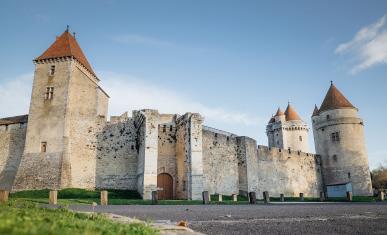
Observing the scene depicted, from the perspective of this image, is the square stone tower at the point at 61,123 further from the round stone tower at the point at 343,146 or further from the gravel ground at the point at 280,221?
the round stone tower at the point at 343,146

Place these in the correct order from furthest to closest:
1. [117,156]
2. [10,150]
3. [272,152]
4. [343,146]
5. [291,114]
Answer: [291,114] < [343,146] < [272,152] < [10,150] < [117,156]

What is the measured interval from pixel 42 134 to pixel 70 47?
872 cm

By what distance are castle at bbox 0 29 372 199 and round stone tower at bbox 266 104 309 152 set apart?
27449 millimetres

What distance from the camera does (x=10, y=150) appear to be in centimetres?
2717

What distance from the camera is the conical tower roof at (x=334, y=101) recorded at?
1626 inches

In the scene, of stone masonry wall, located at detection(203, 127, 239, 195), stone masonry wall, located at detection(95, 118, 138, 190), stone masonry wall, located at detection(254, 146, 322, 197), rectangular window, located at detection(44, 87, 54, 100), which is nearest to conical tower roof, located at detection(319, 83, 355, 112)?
stone masonry wall, located at detection(254, 146, 322, 197)

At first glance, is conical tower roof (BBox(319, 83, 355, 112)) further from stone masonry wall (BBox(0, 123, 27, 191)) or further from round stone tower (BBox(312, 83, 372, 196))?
stone masonry wall (BBox(0, 123, 27, 191))

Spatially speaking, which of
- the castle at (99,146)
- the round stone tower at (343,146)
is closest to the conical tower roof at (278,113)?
the round stone tower at (343,146)

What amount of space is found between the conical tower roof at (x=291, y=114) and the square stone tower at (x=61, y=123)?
129ft

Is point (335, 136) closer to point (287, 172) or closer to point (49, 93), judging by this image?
point (287, 172)

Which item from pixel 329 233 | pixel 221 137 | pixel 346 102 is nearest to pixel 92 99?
pixel 221 137

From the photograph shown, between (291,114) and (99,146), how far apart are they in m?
41.7

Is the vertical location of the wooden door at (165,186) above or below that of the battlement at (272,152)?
below

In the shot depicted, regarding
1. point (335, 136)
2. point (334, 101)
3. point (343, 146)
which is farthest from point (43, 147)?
point (334, 101)
